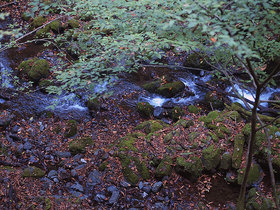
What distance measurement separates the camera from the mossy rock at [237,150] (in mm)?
4608

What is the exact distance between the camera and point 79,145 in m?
5.71

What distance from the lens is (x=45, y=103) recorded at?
7.41m

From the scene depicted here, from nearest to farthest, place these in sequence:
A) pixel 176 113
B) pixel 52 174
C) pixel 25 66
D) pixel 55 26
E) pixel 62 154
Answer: pixel 52 174, pixel 62 154, pixel 176 113, pixel 25 66, pixel 55 26

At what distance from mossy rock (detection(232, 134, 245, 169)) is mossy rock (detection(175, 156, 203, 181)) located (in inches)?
28.6

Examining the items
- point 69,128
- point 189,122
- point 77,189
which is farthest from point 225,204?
point 69,128

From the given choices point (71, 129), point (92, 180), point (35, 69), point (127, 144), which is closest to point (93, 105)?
point (71, 129)

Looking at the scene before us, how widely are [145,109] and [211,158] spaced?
313cm

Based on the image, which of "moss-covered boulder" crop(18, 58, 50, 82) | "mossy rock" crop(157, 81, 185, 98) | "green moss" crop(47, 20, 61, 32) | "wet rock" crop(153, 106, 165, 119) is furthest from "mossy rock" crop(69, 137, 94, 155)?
"green moss" crop(47, 20, 61, 32)

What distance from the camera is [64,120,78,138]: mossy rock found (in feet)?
20.8

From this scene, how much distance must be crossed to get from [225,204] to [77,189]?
9.96 ft

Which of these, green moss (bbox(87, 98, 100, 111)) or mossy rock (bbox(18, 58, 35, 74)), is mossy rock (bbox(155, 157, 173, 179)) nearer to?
green moss (bbox(87, 98, 100, 111))

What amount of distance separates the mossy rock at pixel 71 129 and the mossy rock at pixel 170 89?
3395 mm

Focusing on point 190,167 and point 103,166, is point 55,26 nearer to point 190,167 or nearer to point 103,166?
point 103,166

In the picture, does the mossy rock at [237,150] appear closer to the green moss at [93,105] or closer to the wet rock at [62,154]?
the wet rock at [62,154]
